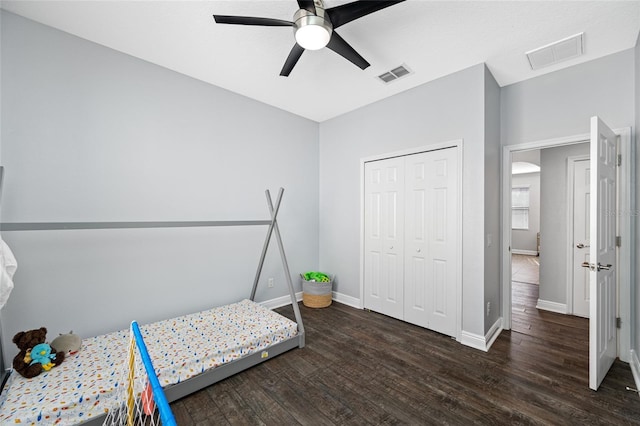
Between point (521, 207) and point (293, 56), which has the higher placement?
point (293, 56)

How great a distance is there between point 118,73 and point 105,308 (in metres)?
2.15

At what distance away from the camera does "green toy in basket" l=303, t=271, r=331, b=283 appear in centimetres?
388

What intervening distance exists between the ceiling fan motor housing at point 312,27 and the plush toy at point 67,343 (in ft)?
9.01

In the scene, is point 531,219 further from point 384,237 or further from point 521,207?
point 384,237

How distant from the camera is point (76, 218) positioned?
88.6 inches

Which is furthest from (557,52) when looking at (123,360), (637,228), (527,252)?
(527,252)

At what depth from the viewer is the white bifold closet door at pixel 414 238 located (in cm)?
286

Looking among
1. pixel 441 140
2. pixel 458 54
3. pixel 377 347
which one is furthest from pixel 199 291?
pixel 458 54

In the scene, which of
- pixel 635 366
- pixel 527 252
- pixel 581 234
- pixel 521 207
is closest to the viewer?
pixel 635 366

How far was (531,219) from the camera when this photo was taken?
8.55 meters

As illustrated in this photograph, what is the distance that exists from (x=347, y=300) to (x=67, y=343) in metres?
2.99

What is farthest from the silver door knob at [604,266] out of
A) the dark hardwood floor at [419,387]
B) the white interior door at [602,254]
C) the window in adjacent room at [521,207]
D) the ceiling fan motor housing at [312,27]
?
the window in adjacent room at [521,207]

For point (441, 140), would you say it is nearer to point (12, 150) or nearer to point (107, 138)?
point (107, 138)

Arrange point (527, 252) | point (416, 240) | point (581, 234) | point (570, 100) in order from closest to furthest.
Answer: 1. point (570, 100)
2. point (416, 240)
3. point (581, 234)
4. point (527, 252)
